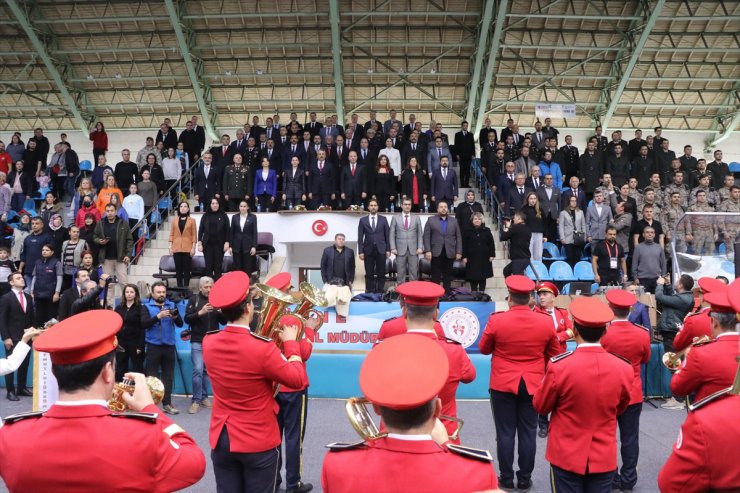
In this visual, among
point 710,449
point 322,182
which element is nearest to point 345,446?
point 710,449

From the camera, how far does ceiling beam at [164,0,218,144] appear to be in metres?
15.0

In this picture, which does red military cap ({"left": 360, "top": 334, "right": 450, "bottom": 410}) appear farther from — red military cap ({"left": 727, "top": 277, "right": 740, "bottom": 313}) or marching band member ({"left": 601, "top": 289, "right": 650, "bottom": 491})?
marching band member ({"left": 601, "top": 289, "right": 650, "bottom": 491})

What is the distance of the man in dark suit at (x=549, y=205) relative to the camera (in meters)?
12.0

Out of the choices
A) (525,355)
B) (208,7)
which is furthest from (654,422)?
(208,7)

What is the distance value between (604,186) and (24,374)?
11523 mm

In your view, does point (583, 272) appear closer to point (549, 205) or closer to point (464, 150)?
point (549, 205)

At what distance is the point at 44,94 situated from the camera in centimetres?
1875

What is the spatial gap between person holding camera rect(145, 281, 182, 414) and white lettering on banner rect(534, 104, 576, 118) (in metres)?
13.2

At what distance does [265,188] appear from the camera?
12.6 metres

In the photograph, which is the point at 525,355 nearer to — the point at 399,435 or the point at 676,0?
the point at 399,435

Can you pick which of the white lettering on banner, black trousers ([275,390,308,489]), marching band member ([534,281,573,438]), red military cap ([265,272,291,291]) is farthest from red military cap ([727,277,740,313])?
the white lettering on banner

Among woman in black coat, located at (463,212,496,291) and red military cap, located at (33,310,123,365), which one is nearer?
red military cap, located at (33,310,123,365)

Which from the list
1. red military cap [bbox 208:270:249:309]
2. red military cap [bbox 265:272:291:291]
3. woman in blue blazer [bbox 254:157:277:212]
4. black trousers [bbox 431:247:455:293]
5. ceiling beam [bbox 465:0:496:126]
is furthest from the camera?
ceiling beam [bbox 465:0:496:126]

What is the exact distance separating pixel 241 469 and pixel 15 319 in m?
6.03
